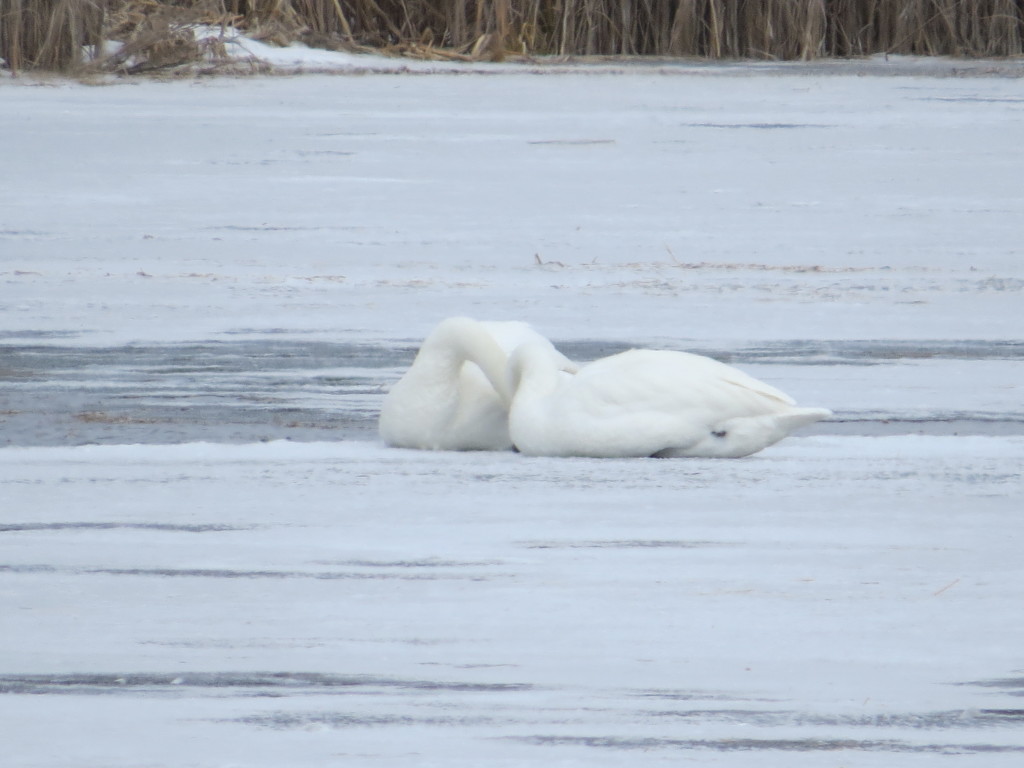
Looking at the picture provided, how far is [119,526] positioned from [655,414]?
1203mm

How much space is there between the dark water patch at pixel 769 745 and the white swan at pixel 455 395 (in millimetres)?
1994

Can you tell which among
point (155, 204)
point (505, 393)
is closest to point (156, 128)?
point (155, 204)

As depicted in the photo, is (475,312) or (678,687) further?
(475,312)

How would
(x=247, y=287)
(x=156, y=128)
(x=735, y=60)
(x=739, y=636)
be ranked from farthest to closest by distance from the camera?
1. (x=735, y=60)
2. (x=156, y=128)
3. (x=247, y=287)
4. (x=739, y=636)

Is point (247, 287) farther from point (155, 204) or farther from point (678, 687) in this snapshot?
point (678, 687)

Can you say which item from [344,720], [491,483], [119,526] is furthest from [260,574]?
[491,483]

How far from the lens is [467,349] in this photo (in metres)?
4.54

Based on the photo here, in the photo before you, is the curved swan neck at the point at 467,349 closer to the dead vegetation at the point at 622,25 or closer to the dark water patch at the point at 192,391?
the dark water patch at the point at 192,391

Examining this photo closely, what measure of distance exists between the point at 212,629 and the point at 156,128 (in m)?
7.68

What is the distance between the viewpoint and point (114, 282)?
21.9 ft

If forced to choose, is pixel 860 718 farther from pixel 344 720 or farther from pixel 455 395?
pixel 455 395

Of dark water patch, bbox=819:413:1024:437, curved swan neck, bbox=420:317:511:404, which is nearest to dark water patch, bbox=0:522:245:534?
curved swan neck, bbox=420:317:511:404

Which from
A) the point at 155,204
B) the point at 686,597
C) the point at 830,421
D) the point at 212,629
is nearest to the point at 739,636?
the point at 686,597

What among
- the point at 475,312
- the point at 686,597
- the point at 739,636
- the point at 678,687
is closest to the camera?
the point at 678,687
